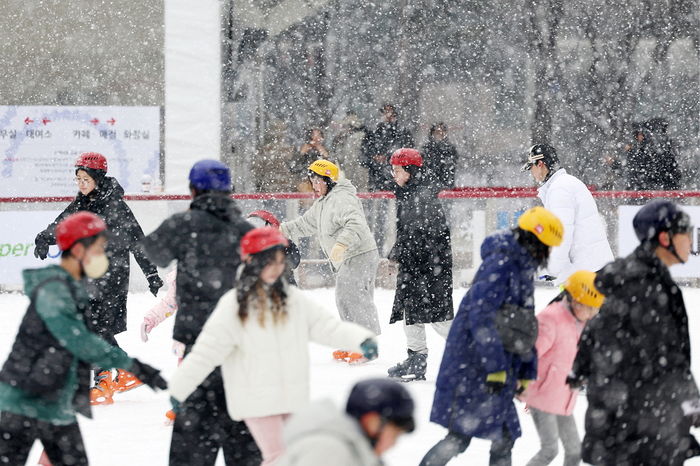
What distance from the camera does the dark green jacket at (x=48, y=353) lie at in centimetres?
368

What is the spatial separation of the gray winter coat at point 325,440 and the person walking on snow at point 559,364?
87.3 inches

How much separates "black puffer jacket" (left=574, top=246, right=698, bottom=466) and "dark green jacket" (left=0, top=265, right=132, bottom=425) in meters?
1.64

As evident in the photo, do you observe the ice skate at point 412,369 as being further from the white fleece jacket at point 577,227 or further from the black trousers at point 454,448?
the black trousers at point 454,448

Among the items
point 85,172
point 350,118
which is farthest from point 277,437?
point 350,118

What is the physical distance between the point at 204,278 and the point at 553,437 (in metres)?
1.48

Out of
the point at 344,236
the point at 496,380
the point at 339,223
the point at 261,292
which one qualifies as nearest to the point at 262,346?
the point at 261,292

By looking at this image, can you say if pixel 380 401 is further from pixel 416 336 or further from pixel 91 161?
pixel 416 336

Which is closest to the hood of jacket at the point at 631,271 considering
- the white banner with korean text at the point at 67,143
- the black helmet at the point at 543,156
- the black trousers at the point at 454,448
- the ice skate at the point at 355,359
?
the black trousers at the point at 454,448

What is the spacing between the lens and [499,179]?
18.8 metres

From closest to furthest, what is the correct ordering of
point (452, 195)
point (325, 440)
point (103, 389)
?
point (325, 440) < point (103, 389) < point (452, 195)

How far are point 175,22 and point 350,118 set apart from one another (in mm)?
2808

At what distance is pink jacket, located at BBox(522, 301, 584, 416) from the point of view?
176 inches

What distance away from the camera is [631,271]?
3770 mm

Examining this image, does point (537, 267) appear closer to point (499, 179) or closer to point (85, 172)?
point (85, 172)
